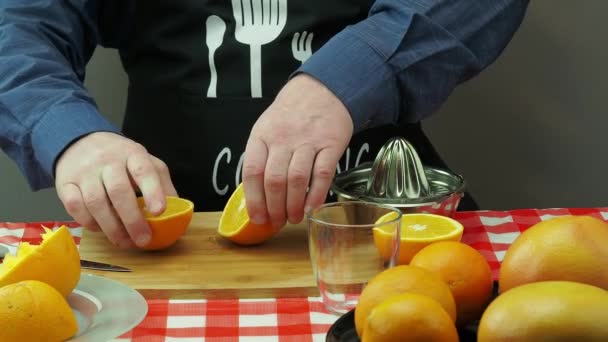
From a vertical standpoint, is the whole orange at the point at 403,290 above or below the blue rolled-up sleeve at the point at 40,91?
above

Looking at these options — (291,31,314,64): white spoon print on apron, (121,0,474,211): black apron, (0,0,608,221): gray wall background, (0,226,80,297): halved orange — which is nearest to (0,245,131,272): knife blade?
(0,226,80,297): halved orange

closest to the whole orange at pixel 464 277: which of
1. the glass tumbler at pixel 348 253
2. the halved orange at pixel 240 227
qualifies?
the glass tumbler at pixel 348 253

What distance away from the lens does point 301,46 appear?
4.52 ft

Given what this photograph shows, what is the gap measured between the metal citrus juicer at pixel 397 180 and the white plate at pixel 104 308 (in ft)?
0.98

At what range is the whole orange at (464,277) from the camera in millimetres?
716

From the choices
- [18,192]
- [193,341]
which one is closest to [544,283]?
[193,341]

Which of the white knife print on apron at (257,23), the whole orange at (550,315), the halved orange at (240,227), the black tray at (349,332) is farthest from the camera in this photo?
the white knife print on apron at (257,23)

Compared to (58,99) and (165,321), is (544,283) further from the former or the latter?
(58,99)

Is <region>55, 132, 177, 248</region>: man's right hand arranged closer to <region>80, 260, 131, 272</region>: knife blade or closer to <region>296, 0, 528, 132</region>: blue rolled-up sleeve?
<region>80, 260, 131, 272</region>: knife blade

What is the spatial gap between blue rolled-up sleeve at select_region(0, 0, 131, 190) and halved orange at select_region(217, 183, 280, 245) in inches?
6.4

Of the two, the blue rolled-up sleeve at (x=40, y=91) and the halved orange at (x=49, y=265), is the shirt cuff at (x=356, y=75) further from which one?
the halved orange at (x=49, y=265)

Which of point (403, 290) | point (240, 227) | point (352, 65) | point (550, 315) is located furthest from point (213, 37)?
point (550, 315)

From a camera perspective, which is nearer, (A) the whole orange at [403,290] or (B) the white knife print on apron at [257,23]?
(A) the whole orange at [403,290]

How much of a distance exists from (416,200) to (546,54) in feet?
2.99
